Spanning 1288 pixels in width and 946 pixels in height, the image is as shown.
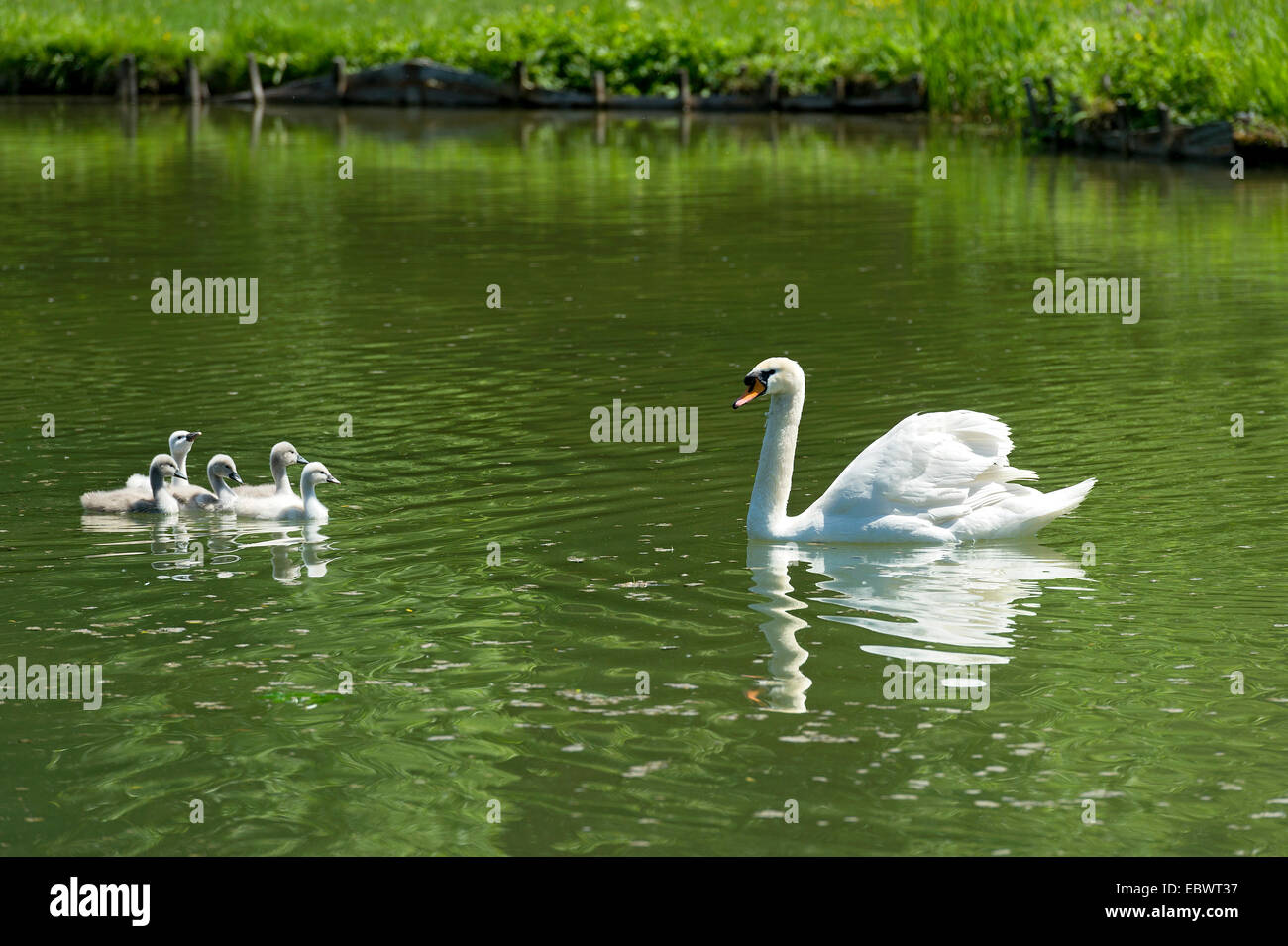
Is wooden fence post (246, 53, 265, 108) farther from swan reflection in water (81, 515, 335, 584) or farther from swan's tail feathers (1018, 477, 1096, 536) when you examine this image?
swan's tail feathers (1018, 477, 1096, 536)

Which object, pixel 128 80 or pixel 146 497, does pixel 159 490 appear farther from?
pixel 128 80

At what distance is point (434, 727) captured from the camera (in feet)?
25.2

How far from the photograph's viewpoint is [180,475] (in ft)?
38.4

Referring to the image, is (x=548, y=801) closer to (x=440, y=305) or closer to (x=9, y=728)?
(x=9, y=728)

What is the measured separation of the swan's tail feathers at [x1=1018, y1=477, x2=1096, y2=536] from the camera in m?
10.0

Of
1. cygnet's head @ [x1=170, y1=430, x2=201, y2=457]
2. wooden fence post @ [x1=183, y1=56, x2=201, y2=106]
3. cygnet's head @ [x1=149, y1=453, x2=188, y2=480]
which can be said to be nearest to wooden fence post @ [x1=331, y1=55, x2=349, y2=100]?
wooden fence post @ [x1=183, y1=56, x2=201, y2=106]

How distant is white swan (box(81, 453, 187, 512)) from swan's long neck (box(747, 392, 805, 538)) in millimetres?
3693

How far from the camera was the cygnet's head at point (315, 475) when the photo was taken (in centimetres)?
1116

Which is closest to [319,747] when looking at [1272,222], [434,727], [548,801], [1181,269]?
[434,727]

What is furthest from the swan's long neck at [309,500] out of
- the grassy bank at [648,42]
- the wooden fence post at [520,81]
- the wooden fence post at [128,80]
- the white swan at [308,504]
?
the wooden fence post at [128,80]

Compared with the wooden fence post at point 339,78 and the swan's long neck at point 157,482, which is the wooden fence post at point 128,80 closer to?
the wooden fence post at point 339,78

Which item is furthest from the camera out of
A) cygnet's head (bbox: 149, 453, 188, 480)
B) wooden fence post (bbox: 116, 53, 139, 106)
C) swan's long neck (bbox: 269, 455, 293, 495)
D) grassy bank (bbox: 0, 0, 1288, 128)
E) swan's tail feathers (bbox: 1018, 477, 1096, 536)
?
wooden fence post (bbox: 116, 53, 139, 106)

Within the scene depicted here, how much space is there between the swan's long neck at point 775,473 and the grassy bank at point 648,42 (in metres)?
25.1

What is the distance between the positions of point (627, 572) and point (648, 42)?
37559 millimetres
